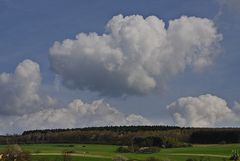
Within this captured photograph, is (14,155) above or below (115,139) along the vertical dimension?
below

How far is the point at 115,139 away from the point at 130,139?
31.6 ft

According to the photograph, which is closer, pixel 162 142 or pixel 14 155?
pixel 14 155

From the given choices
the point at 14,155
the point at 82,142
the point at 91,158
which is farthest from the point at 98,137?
the point at 14,155

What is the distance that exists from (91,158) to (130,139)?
67076 millimetres

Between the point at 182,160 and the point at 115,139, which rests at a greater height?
the point at 115,139

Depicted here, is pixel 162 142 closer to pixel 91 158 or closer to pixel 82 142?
pixel 82 142

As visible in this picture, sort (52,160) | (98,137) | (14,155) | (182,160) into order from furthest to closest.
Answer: (98,137), (182,160), (52,160), (14,155)

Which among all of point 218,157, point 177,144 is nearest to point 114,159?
point 218,157

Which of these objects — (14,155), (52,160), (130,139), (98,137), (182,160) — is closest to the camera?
(14,155)

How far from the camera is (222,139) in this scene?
171875mm

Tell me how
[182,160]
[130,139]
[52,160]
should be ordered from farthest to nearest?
1. [130,139]
2. [182,160]
3. [52,160]

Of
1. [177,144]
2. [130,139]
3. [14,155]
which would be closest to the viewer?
[14,155]

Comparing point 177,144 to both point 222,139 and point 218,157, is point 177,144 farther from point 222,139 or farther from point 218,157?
point 218,157

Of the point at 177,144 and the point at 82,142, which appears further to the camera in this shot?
the point at 82,142
